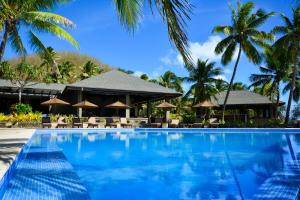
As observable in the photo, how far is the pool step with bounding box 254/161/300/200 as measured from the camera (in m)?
5.05

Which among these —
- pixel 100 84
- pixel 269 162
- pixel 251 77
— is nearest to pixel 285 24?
pixel 251 77

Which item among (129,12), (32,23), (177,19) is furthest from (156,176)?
(32,23)

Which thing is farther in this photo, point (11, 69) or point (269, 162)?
point (11, 69)

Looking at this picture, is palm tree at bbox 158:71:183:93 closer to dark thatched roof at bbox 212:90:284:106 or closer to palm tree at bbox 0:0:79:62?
dark thatched roof at bbox 212:90:284:106

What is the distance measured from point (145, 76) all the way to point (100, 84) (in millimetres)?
18974

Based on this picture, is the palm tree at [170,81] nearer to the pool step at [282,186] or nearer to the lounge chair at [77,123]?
the lounge chair at [77,123]

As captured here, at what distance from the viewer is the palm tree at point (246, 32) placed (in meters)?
25.2

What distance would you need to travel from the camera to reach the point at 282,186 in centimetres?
573

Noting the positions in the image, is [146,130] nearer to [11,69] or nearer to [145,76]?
[11,69]

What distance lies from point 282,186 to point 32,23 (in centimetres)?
800

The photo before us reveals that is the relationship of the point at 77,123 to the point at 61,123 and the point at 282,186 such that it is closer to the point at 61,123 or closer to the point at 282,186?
the point at 61,123

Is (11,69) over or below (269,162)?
over

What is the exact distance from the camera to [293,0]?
2832mm

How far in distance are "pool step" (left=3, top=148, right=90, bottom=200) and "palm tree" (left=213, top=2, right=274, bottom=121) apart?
777 inches
